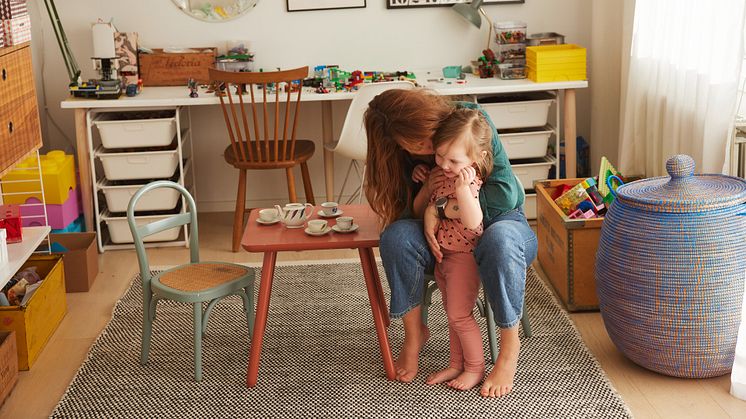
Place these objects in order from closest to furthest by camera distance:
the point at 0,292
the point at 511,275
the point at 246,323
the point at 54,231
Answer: the point at 511,275 → the point at 0,292 → the point at 246,323 → the point at 54,231

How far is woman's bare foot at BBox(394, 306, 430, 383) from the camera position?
9.03ft

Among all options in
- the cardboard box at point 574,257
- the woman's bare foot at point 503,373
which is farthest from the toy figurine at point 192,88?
the woman's bare foot at point 503,373

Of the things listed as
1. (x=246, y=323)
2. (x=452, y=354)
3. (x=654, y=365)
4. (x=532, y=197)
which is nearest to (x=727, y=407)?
(x=654, y=365)

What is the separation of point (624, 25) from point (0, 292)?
2.83m

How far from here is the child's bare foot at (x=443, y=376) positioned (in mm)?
2762

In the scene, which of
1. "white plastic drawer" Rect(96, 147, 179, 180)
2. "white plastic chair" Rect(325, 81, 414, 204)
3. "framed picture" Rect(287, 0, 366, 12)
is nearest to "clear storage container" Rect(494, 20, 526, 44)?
"framed picture" Rect(287, 0, 366, 12)

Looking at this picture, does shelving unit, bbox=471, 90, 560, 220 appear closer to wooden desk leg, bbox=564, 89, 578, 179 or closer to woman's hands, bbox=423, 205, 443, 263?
wooden desk leg, bbox=564, 89, 578, 179

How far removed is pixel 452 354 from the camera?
9.17 feet

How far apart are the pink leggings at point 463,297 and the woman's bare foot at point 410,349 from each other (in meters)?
0.10

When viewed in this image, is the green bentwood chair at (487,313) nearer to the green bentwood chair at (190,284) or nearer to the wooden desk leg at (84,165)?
the green bentwood chair at (190,284)

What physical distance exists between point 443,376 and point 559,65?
192 cm

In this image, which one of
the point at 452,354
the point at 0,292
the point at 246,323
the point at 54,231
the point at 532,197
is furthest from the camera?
the point at 532,197

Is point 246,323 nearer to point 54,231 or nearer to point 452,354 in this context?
point 452,354

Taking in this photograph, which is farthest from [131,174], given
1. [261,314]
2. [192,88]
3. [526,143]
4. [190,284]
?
[526,143]
